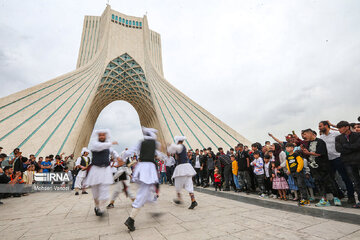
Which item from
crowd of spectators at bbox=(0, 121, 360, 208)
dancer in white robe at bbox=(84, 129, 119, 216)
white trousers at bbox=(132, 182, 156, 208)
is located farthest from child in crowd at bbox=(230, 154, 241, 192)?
dancer in white robe at bbox=(84, 129, 119, 216)

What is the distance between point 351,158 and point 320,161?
0.48m

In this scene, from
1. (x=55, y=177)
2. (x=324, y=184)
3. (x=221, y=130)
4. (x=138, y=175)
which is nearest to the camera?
(x=138, y=175)

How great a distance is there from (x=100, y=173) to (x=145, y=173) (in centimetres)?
95

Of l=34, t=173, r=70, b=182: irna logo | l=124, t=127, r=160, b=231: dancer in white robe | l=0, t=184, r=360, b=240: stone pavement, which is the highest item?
l=124, t=127, r=160, b=231: dancer in white robe

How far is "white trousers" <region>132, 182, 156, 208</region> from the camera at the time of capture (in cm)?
246

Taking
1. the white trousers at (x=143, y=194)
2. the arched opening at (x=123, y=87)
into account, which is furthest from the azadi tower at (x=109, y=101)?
the white trousers at (x=143, y=194)

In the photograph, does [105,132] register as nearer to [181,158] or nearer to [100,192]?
[100,192]

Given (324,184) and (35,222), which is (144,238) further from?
(324,184)

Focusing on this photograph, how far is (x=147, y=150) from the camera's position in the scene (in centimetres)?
291

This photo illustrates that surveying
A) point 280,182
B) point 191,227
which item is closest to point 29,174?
point 191,227

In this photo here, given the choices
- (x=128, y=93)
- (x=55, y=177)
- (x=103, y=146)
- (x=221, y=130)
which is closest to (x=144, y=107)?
(x=128, y=93)

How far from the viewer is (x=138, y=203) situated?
2461 millimetres

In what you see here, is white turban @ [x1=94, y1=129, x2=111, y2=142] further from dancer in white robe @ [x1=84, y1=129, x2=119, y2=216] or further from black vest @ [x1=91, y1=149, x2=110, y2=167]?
black vest @ [x1=91, y1=149, x2=110, y2=167]

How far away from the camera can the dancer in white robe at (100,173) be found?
3.02m
